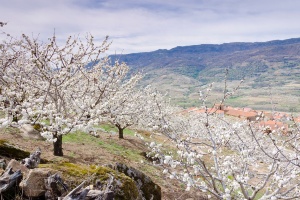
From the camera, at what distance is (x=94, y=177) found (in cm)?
764

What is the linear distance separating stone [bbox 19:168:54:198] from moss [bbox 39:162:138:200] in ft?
2.11

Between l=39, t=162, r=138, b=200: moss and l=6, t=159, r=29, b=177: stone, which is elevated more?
l=6, t=159, r=29, b=177: stone

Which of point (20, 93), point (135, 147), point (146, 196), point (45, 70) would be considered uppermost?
point (45, 70)

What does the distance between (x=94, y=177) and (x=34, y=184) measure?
157cm

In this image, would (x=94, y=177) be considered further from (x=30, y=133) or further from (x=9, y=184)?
(x=30, y=133)

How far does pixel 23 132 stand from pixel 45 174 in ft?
46.8

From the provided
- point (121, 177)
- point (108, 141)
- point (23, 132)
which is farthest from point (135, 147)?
point (121, 177)

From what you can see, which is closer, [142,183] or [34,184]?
[34,184]

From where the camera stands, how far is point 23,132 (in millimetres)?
19766

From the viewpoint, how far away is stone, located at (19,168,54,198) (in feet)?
21.6

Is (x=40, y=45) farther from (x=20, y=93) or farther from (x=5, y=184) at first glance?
(x=5, y=184)

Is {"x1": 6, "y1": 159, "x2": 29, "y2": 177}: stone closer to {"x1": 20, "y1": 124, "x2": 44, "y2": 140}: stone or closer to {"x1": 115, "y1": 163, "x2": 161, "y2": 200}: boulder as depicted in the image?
{"x1": 115, "y1": 163, "x2": 161, "y2": 200}: boulder

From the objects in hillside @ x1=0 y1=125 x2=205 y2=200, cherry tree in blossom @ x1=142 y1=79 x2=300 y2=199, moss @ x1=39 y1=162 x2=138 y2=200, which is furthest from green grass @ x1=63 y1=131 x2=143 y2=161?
moss @ x1=39 y1=162 x2=138 y2=200

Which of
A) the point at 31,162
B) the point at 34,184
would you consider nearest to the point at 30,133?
the point at 31,162
